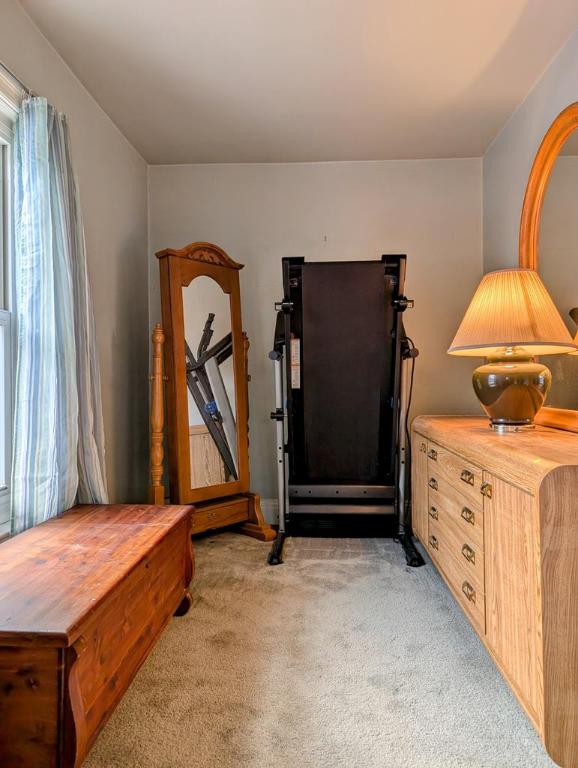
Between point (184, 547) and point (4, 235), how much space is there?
1.46 m

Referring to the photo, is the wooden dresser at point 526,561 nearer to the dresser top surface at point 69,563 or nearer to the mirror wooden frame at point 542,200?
the mirror wooden frame at point 542,200

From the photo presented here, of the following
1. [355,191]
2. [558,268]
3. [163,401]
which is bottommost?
[163,401]

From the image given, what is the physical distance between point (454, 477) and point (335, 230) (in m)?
2.02

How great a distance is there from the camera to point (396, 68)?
2.19 meters

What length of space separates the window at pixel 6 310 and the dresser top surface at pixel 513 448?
1736 millimetres

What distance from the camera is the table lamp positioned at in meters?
1.78

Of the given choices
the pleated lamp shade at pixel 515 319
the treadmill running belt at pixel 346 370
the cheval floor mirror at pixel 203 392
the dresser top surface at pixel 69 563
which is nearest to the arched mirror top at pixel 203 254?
the cheval floor mirror at pixel 203 392

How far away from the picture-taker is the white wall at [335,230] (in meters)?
3.17

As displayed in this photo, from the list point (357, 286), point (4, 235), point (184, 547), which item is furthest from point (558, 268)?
point (4, 235)

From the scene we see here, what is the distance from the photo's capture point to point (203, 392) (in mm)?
2824

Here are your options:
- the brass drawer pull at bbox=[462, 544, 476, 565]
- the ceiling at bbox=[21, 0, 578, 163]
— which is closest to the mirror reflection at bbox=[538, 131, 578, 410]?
the ceiling at bbox=[21, 0, 578, 163]

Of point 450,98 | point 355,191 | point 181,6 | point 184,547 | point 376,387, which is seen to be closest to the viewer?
point 181,6

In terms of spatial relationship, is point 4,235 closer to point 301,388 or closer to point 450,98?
point 301,388

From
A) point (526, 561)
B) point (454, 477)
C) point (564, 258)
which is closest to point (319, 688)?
point (526, 561)
